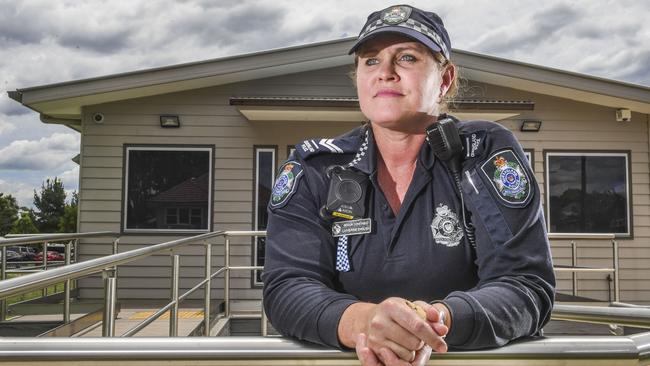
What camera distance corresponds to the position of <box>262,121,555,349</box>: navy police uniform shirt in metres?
1.02

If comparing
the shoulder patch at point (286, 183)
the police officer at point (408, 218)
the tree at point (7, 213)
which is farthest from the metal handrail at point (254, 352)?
the tree at point (7, 213)

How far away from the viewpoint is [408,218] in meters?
1.13

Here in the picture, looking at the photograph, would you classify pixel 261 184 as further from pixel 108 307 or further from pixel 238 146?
pixel 108 307

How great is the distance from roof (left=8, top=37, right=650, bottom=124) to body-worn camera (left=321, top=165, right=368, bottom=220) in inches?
201

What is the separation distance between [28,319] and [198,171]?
272cm

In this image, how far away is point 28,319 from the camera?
4.24 meters

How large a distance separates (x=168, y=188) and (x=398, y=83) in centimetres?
570

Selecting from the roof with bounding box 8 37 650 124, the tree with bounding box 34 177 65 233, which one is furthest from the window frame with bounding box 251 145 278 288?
the tree with bounding box 34 177 65 233

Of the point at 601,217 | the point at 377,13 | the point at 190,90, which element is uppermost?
the point at 190,90

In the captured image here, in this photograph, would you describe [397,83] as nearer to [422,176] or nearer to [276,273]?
[422,176]

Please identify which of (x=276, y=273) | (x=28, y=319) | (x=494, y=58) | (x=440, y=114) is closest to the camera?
(x=276, y=273)

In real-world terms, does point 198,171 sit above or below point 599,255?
above

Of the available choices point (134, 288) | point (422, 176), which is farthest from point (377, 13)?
point (134, 288)

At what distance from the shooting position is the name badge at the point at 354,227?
1.14m
